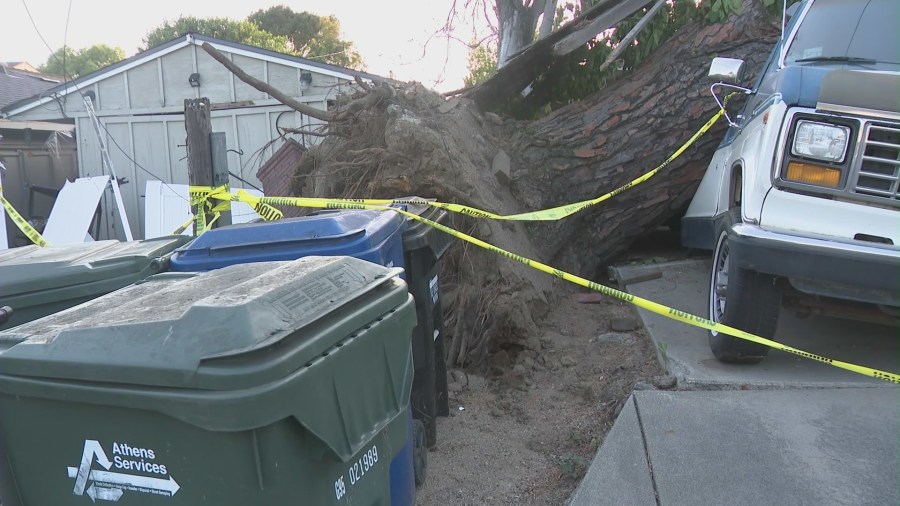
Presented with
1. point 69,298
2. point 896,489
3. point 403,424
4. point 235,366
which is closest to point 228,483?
point 235,366

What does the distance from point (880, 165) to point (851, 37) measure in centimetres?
123

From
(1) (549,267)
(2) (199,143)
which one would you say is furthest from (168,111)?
(1) (549,267)

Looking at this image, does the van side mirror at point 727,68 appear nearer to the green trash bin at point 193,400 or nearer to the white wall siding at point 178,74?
the green trash bin at point 193,400

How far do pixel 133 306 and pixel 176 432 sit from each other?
497mm

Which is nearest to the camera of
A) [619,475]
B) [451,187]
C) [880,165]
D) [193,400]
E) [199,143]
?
[193,400]

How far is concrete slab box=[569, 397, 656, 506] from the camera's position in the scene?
3062mm

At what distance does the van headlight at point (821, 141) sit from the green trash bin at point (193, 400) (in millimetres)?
2821

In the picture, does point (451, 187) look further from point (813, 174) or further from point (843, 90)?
point (843, 90)

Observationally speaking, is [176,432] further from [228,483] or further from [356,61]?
[356,61]

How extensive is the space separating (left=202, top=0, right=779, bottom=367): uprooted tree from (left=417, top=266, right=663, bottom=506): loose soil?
304 mm

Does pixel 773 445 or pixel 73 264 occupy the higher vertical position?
pixel 73 264

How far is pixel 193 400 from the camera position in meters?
1.74

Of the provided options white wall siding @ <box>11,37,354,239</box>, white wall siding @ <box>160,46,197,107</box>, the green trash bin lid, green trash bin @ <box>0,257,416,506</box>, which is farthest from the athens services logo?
white wall siding @ <box>160,46,197,107</box>

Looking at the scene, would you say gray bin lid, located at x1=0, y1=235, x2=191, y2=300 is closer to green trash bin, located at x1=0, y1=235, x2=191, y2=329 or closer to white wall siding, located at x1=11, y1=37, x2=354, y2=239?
green trash bin, located at x1=0, y1=235, x2=191, y2=329
